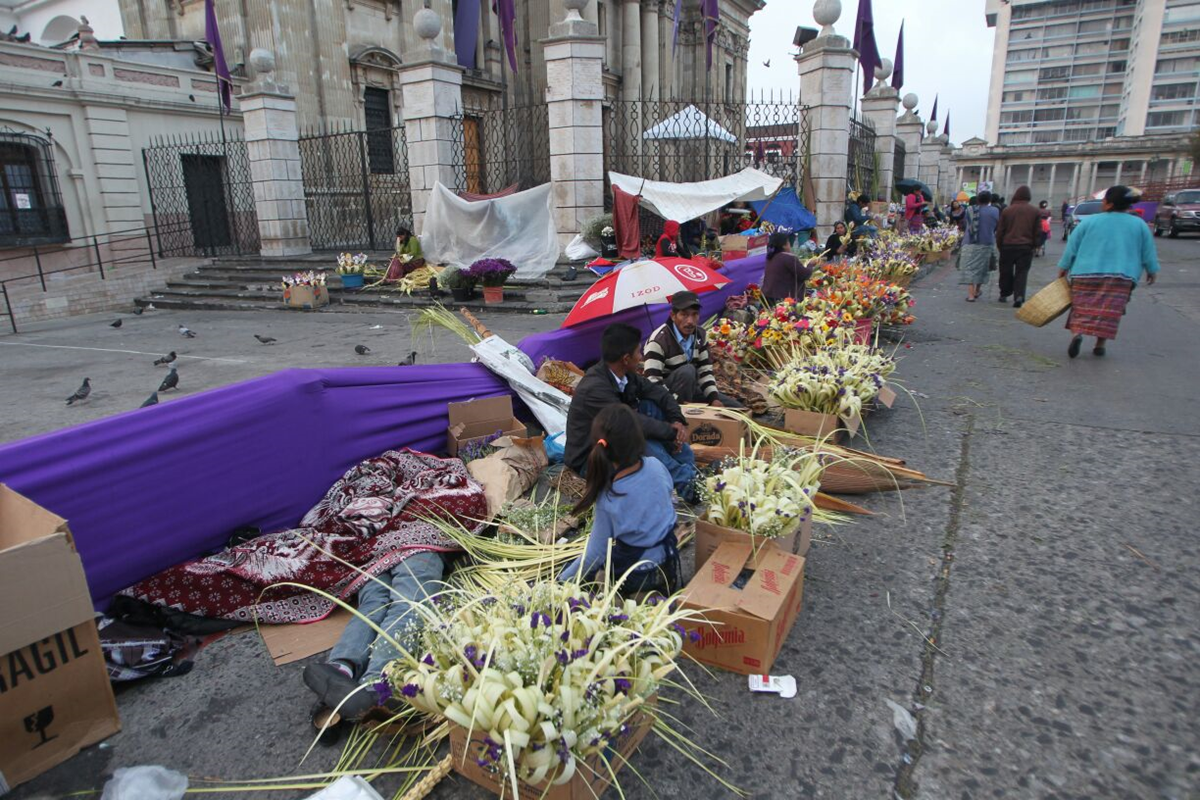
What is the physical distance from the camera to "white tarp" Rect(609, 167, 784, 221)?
40.9 ft

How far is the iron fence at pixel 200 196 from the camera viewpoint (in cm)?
1783

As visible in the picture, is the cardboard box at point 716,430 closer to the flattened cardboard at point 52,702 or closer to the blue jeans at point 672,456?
the blue jeans at point 672,456

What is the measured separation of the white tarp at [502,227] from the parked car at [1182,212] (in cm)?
2594

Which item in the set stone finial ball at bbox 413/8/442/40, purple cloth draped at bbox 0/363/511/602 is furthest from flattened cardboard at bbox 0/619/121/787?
stone finial ball at bbox 413/8/442/40

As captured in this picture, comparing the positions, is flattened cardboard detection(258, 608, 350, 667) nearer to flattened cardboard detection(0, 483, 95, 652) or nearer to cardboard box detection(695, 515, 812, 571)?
flattened cardboard detection(0, 483, 95, 652)

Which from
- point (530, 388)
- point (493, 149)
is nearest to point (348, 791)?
point (530, 388)

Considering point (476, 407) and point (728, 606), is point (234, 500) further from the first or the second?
point (728, 606)

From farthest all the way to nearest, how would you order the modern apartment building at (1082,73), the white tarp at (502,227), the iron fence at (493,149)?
the modern apartment building at (1082,73), the iron fence at (493,149), the white tarp at (502,227)

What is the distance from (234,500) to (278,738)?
155cm

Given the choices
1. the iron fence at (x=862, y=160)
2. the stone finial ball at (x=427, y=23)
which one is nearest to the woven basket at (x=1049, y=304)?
the iron fence at (x=862, y=160)

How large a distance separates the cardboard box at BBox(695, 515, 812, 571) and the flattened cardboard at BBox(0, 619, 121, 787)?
2.43 meters

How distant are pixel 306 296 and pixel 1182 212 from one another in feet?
99.3

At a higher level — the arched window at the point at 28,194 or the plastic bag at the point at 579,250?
the arched window at the point at 28,194

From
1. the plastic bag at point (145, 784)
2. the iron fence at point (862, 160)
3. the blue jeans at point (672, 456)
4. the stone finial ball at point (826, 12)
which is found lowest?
the plastic bag at point (145, 784)
